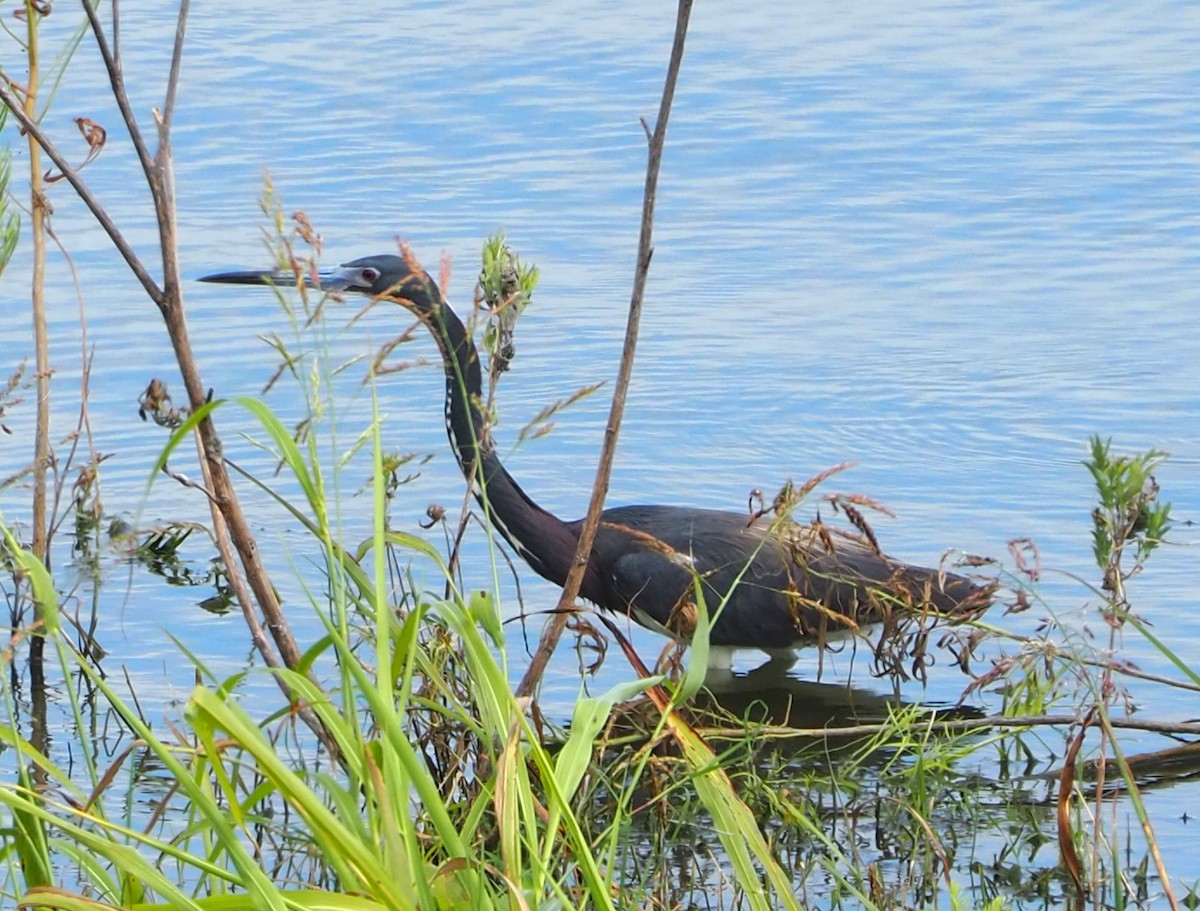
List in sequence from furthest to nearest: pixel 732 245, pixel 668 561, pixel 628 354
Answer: pixel 732 245 → pixel 668 561 → pixel 628 354

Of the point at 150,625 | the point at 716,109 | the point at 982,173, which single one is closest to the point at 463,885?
the point at 150,625

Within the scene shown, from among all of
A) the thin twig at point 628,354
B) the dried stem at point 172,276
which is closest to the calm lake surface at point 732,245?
the thin twig at point 628,354

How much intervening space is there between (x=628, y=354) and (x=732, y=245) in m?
6.02

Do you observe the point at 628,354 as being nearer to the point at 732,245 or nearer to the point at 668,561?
the point at 668,561

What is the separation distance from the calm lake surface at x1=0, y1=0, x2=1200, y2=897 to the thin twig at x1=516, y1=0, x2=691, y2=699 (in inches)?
70.4

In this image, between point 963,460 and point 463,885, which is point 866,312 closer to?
point 963,460

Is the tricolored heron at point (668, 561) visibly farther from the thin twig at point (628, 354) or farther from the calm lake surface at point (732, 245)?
the thin twig at point (628, 354)

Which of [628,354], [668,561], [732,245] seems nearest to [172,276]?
[628,354]

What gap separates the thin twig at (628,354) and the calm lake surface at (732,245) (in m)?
1.79

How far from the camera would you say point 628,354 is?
2740mm

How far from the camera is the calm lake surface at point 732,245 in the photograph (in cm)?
663

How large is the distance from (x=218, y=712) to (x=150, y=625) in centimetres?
369

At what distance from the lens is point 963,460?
685 centimetres

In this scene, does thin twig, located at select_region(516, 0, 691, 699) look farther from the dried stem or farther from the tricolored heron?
the tricolored heron
